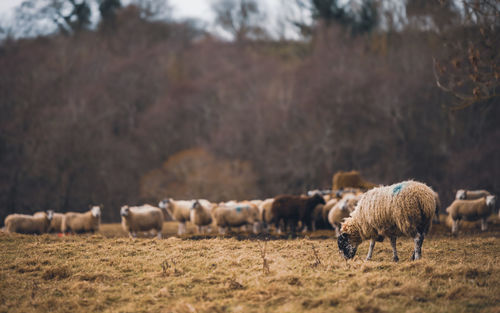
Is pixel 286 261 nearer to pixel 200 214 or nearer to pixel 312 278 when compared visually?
pixel 312 278

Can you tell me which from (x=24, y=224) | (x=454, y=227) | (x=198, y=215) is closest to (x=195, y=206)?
(x=198, y=215)

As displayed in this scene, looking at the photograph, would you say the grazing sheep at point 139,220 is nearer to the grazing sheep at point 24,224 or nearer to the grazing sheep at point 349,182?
the grazing sheep at point 24,224

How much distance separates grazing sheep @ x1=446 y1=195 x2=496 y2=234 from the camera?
52.6ft

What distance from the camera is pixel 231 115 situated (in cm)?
4209

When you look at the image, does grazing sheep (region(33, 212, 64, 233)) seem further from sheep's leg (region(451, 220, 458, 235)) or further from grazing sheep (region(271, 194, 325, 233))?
sheep's leg (region(451, 220, 458, 235))

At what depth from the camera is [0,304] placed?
23.3ft

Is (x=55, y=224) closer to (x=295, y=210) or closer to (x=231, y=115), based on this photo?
(x=295, y=210)

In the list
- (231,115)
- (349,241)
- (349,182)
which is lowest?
(349,241)

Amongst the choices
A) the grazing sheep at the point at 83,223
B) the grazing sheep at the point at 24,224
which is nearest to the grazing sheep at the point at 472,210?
the grazing sheep at the point at 83,223

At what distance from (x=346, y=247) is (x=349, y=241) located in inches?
5.9

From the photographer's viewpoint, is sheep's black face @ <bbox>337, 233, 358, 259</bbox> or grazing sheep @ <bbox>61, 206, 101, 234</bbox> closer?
sheep's black face @ <bbox>337, 233, 358, 259</bbox>

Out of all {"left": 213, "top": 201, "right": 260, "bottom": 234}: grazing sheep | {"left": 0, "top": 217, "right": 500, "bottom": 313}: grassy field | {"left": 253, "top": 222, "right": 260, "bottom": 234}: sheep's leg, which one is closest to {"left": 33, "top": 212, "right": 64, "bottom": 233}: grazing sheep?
{"left": 213, "top": 201, "right": 260, "bottom": 234}: grazing sheep

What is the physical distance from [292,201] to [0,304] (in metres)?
12.7

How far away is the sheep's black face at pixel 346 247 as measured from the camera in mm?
9992
